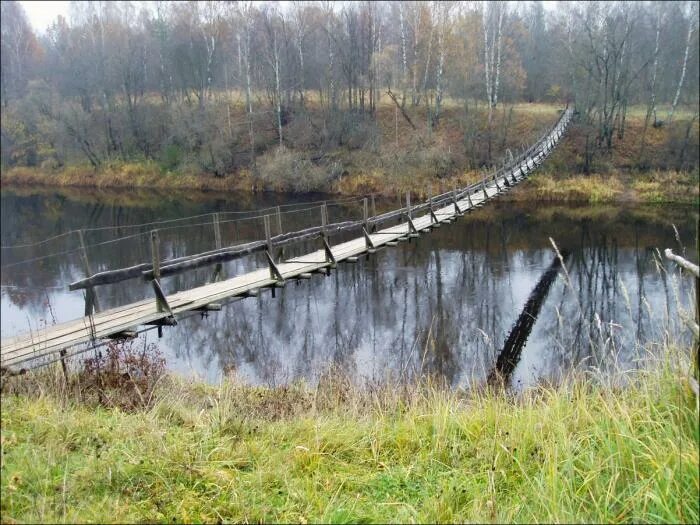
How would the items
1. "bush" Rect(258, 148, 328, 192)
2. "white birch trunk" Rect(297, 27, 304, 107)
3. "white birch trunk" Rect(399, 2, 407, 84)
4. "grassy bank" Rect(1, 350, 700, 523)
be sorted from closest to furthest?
1. "grassy bank" Rect(1, 350, 700, 523)
2. "bush" Rect(258, 148, 328, 192)
3. "white birch trunk" Rect(399, 2, 407, 84)
4. "white birch trunk" Rect(297, 27, 304, 107)

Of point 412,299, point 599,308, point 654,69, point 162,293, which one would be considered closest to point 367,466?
point 162,293

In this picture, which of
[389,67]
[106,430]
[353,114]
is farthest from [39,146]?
[106,430]

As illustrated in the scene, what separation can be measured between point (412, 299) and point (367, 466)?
9.61m

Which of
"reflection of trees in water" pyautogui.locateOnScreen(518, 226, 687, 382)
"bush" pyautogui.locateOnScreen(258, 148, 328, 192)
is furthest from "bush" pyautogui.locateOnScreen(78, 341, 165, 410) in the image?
"bush" pyautogui.locateOnScreen(258, 148, 328, 192)

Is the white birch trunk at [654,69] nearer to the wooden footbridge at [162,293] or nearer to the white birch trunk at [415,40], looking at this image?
the white birch trunk at [415,40]

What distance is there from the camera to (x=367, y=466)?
362 cm

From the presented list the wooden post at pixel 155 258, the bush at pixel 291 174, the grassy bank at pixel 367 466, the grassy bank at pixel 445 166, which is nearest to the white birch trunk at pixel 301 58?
the grassy bank at pixel 445 166

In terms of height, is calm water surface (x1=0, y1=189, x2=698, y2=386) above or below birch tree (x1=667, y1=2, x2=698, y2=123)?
below

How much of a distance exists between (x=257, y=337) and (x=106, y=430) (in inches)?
293

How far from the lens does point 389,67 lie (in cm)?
3262

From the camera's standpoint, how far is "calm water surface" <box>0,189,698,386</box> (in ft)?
24.8

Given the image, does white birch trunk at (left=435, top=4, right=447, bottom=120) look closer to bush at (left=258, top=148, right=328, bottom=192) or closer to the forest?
the forest

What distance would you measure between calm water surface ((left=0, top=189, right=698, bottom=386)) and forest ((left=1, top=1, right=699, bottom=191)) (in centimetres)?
868

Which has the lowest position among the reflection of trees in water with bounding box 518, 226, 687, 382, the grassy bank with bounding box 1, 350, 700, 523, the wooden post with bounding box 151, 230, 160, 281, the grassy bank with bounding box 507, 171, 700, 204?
the reflection of trees in water with bounding box 518, 226, 687, 382
